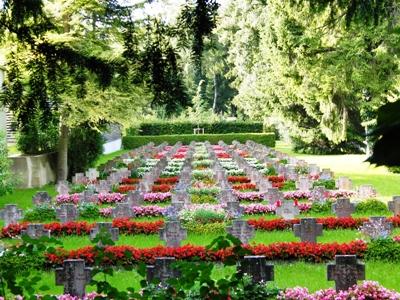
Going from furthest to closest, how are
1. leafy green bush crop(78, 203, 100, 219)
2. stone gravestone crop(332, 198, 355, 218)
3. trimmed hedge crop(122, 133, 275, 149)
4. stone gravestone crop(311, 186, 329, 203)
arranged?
trimmed hedge crop(122, 133, 275, 149) < stone gravestone crop(311, 186, 329, 203) < leafy green bush crop(78, 203, 100, 219) < stone gravestone crop(332, 198, 355, 218)

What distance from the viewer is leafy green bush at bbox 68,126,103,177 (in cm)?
2414

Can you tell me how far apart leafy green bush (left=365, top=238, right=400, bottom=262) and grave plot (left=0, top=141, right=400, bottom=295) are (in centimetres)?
4

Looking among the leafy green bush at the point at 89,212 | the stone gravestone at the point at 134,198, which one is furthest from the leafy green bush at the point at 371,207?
the leafy green bush at the point at 89,212

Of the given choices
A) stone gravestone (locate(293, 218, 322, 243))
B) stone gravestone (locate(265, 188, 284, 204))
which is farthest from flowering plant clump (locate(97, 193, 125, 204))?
stone gravestone (locate(293, 218, 322, 243))

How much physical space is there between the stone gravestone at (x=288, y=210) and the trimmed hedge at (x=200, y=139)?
103 feet

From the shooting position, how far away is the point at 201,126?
52094 millimetres

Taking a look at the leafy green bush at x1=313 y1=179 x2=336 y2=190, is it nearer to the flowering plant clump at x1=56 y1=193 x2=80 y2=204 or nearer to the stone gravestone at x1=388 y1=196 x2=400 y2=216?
the stone gravestone at x1=388 y1=196 x2=400 y2=216

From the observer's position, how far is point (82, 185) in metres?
19.0

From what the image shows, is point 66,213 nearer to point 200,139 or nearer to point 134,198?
point 134,198

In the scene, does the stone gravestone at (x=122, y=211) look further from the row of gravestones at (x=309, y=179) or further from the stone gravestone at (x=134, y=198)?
the row of gravestones at (x=309, y=179)

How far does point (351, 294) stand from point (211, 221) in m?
6.05

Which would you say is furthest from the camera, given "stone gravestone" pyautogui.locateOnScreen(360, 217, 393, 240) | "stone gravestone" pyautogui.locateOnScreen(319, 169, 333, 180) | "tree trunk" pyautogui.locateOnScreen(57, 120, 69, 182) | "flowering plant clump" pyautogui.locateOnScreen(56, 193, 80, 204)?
"tree trunk" pyautogui.locateOnScreen(57, 120, 69, 182)

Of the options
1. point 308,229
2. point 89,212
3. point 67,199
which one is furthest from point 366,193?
point 67,199

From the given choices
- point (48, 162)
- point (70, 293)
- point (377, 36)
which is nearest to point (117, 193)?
point (48, 162)
